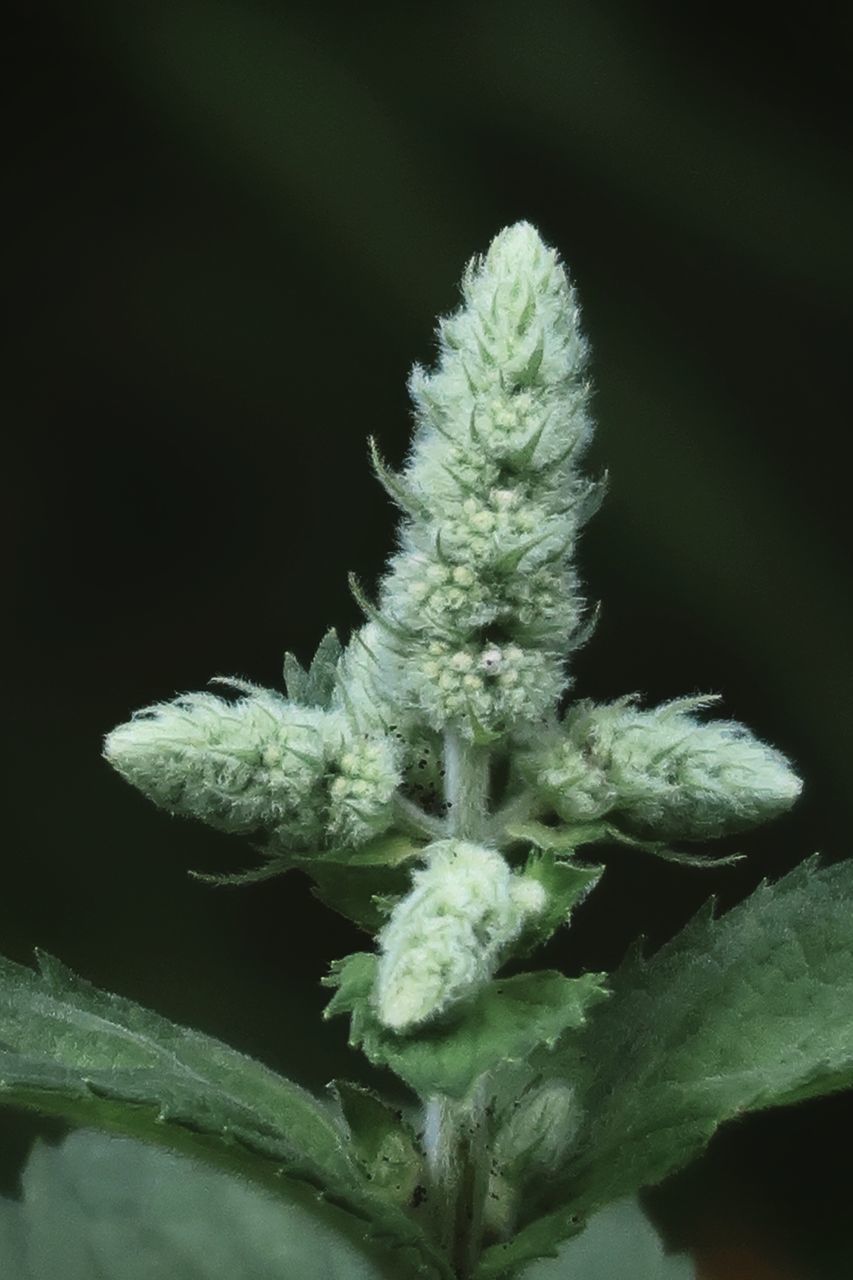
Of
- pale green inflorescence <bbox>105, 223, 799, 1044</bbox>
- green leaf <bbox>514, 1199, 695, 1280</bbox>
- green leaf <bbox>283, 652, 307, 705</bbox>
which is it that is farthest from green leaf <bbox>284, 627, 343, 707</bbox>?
green leaf <bbox>514, 1199, 695, 1280</bbox>

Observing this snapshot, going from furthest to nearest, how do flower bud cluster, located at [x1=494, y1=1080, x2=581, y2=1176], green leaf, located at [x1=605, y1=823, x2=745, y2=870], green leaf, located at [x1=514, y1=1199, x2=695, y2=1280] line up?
green leaf, located at [x1=514, y1=1199, x2=695, y2=1280]
flower bud cluster, located at [x1=494, y1=1080, x2=581, y2=1176]
green leaf, located at [x1=605, y1=823, x2=745, y2=870]

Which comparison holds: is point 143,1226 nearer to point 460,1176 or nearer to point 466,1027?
point 460,1176

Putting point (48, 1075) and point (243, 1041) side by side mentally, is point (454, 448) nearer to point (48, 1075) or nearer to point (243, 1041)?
point (48, 1075)

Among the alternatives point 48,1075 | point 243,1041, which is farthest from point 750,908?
point 243,1041

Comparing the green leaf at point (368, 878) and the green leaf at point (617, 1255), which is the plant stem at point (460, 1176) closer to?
the green leaf at point (368, 878)

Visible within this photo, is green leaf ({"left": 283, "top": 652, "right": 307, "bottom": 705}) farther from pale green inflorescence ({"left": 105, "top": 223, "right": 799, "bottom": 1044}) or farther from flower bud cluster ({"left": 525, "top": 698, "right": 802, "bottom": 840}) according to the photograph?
flower bud cluster ({"left": 525, "top": 698, "right": 802, "bottom": 840})

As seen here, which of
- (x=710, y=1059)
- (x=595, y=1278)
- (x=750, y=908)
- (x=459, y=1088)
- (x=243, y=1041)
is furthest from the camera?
(x=243, y=1041)

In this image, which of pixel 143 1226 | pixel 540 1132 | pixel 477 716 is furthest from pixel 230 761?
pixel 143 1226
